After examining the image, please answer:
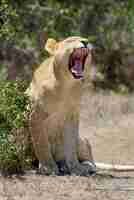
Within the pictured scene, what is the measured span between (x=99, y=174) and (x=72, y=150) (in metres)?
0.41

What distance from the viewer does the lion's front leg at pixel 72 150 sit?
276 inches

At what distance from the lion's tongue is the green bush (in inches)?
22.3

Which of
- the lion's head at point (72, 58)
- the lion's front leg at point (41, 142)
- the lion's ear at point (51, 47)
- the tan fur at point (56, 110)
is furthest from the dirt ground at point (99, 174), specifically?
the lion's ear at point (51, 47)

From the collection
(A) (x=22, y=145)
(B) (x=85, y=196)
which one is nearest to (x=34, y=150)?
(A) (x=22, y=145)

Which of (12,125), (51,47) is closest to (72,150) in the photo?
(12,125)

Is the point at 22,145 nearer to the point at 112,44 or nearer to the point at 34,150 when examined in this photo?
the point at 34,150

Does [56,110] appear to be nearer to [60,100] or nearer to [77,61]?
[60,100]

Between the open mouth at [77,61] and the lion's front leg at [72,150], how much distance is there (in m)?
0.54

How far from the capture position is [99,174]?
23.7 feet

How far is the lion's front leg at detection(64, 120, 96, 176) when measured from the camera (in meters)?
7.02

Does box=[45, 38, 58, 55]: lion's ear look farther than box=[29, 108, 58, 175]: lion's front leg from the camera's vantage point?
Yes

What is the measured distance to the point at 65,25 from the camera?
570 inches

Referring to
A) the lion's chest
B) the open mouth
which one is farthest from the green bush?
the open mouth

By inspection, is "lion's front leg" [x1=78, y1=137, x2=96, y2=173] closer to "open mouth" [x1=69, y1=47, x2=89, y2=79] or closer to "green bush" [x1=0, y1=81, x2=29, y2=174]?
"green bush" [x1=0, y1=81, x2=29, y2=174]
